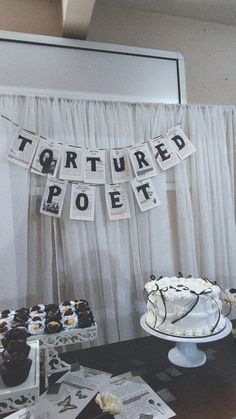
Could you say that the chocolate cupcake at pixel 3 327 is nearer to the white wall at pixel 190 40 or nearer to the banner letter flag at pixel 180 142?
the banner letter flag at pixel 180 142

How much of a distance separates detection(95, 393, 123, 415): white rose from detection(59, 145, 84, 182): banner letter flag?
109 cm

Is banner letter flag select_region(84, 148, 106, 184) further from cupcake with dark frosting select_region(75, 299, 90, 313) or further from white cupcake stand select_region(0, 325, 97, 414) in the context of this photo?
white cupcake stand select_region(0, 325, 97, 414)

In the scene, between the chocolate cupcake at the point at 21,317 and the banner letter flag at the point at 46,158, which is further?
the banner letter flag at the point at 46,158

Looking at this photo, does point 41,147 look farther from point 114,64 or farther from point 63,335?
point 63,335

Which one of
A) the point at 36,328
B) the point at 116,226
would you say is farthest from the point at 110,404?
the point at 116,226

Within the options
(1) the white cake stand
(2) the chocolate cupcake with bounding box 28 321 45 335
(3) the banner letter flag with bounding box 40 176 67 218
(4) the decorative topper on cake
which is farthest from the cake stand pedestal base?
(3) the banner letter flag with bounding box 40 176 67 218

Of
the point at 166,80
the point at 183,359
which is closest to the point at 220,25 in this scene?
the point at 166,80

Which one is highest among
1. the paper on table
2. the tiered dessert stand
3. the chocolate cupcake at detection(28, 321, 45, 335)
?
the chocolate cupcake at detection(28, 321, 45, 335)

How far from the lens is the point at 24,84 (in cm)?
168

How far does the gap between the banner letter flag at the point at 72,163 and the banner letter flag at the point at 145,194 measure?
0.33 meters

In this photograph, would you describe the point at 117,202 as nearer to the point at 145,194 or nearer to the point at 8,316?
the point at 145,194

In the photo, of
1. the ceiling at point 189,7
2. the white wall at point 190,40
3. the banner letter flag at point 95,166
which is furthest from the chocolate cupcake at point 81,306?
the ceiling at point 189,7

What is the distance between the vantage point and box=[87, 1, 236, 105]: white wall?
1991mm

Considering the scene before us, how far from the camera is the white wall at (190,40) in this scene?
199cm
